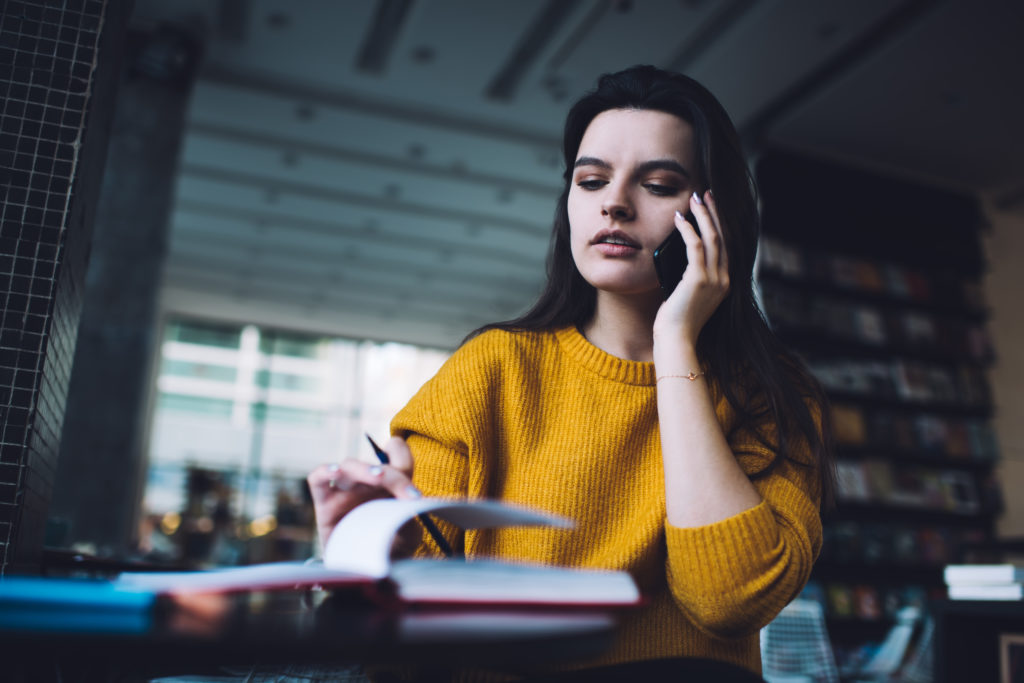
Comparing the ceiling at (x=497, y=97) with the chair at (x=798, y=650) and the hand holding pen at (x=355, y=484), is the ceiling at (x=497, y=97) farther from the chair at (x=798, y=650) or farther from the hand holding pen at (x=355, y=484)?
the hand holding pen at (x=355, y=484)

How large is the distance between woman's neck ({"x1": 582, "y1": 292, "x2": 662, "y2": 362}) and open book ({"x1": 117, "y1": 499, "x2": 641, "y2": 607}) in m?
0.63

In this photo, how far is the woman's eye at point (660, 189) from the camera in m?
1.14

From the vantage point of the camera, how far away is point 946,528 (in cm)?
542

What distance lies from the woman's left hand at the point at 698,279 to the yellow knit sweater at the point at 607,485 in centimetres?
16

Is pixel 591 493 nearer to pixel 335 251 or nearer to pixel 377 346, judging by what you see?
pixel 335 251

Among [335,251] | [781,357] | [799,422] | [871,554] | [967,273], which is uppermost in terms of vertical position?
[335,251]

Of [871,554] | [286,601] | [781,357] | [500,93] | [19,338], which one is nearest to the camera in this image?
[286,601]

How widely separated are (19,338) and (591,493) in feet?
2.55

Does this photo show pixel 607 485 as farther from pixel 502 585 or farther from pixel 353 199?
pixel 353 199

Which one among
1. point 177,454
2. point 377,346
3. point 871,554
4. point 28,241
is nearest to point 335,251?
point 377,346

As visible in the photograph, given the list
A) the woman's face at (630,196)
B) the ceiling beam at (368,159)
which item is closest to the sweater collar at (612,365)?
the woman's face at (630,196)

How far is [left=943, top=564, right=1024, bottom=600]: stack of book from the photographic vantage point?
5.37ft

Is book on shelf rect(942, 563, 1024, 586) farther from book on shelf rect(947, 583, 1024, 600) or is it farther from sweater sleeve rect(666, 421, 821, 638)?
sweater sleeve rect(666, 421, 821, 638)

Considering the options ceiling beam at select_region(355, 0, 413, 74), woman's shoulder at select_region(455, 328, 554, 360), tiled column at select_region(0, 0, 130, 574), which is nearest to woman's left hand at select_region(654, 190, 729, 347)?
woman's shoulder at select_region(455, 328, 554, 360)
